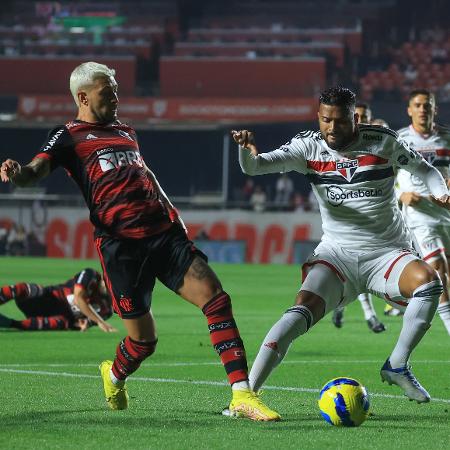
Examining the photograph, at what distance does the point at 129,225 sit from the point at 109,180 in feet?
0.89

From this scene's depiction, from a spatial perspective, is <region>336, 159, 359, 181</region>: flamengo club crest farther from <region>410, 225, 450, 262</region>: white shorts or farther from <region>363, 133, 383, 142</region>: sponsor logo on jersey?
<region>410, 225, 450, 262</region>: white shorts

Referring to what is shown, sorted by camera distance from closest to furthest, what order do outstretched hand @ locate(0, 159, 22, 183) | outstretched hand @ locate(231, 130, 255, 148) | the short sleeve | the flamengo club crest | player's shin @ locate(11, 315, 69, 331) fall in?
outstretched hand @ locate(0, 159, 22, 183) → the short sleeve → outstretched hand @ locate(231, 130, 255, 148) → the flamengo club crest → player's shin @ locate(11, 315, 69, 331)

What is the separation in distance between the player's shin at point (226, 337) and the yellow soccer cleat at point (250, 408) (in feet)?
0.32

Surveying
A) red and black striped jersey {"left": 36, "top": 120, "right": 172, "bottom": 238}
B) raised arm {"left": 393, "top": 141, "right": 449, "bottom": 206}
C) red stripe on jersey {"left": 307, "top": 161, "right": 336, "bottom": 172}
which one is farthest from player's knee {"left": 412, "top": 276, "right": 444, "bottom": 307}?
red and black striped jersey {"left": 36, "top": 120, "right": 172, "bottom": 238}


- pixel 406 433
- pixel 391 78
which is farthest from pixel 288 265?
pixel 406 433

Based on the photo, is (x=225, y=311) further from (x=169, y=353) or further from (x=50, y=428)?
(x=169, y=353)

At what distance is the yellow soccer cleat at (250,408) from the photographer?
5809 mm

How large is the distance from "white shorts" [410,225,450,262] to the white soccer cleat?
4852 millimetres

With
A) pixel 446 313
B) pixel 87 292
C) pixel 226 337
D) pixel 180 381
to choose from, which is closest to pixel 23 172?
pixel 226 337

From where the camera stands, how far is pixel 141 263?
6.18 m

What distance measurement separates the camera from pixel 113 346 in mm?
10766

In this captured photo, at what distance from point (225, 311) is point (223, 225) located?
2280 centimetres

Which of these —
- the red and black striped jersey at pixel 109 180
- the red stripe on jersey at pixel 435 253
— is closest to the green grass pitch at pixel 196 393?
the red stripe on jersey at pixel 435 253

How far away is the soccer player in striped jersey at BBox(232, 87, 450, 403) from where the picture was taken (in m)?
6.49
